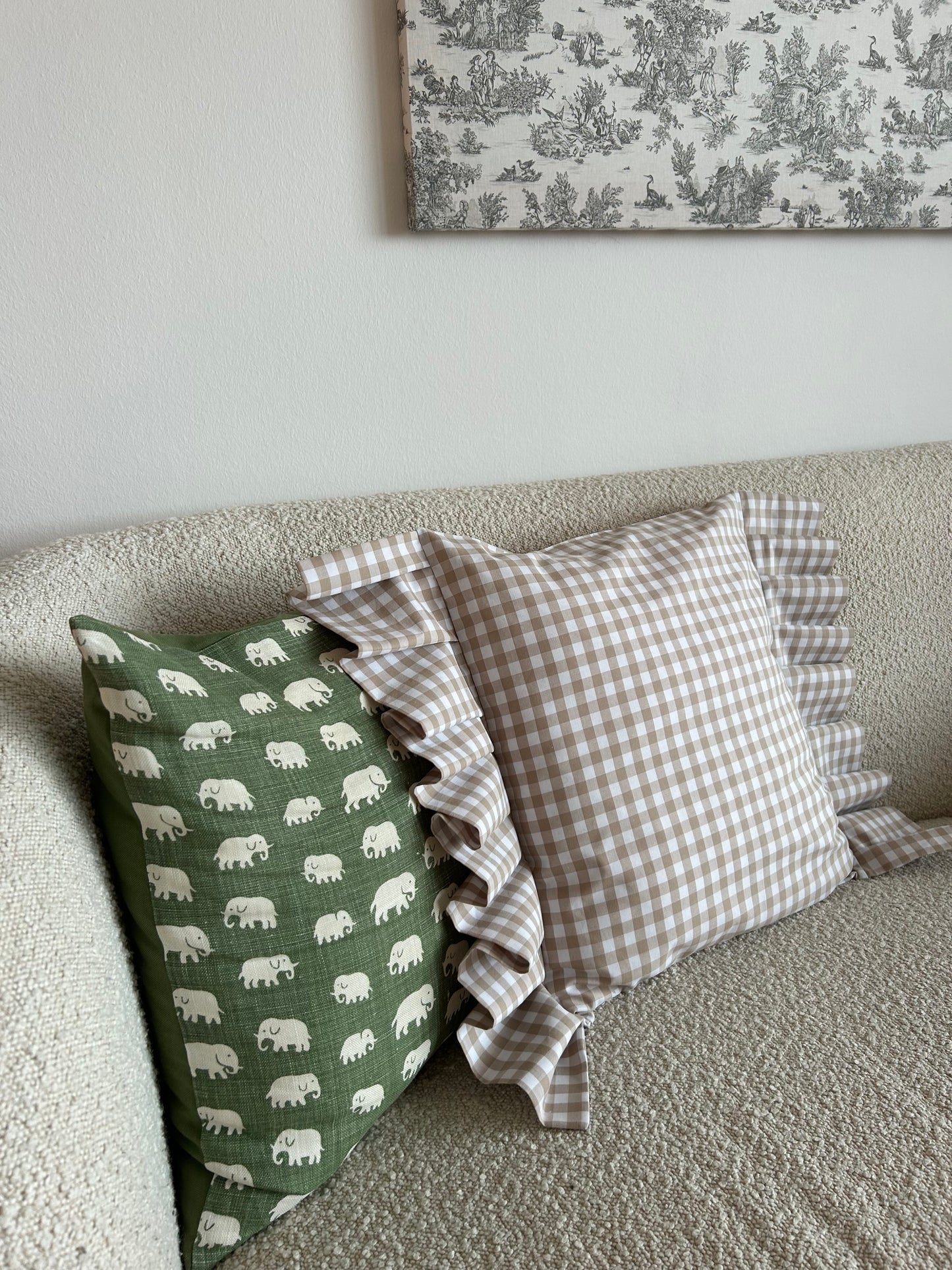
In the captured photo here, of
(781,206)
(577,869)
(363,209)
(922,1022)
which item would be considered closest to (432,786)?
(577,869)

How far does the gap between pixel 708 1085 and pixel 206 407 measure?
0.90 m

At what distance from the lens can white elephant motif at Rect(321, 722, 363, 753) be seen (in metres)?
0.85

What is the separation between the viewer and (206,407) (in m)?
1.18

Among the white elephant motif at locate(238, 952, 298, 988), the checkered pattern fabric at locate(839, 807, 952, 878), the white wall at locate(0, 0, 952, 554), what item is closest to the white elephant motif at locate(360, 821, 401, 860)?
the white elephant motif at locate(238, 952, 298, 988)

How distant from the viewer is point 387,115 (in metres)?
1.18

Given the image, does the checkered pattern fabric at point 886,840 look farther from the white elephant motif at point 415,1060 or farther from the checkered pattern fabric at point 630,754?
the white elephant motif at point 415,1060

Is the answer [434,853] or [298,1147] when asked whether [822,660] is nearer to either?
[434,853]

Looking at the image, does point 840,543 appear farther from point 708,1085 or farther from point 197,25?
point 197,25

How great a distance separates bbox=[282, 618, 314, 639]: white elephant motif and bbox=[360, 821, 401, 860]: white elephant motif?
0.64ft

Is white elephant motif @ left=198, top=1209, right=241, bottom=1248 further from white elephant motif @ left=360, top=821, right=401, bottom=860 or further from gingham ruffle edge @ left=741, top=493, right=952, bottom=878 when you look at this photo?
gingham ruffle edge @ left=741, top=493, right=952, bottom=878

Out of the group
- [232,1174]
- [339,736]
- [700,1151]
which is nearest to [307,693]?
[339,736]

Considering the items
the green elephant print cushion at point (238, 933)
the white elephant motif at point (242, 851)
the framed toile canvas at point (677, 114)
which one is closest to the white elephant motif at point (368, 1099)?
the green elephant print cushion at point (238, 933)

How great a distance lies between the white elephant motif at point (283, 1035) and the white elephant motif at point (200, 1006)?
0.04 meters

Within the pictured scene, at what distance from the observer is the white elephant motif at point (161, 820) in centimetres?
74
